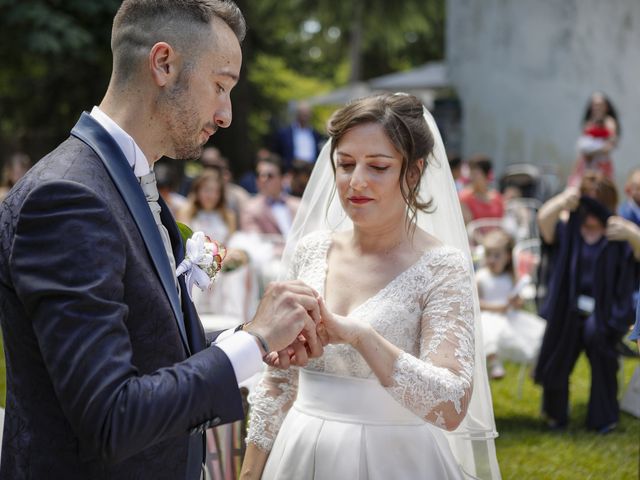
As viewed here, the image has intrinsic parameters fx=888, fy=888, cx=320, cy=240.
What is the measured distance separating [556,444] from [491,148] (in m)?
14.5

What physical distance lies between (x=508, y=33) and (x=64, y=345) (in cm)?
1857

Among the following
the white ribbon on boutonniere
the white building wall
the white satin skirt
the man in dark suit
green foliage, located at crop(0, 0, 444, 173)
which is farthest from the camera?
the white building wall

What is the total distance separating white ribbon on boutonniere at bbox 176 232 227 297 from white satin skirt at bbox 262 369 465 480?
727mm

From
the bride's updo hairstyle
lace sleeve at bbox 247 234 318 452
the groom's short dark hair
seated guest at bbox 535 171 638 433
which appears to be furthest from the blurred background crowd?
the groom's short dark hair

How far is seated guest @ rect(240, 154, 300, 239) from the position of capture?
9453 millimetres

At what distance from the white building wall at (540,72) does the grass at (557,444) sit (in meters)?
9.46

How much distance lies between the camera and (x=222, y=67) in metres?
1.98

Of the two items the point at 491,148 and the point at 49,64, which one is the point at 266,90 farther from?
the point at 49,64

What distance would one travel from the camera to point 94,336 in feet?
5.31

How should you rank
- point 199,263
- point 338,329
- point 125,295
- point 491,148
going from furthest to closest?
point 491,148 < point 338,329 < point 199,263 < point 125,295

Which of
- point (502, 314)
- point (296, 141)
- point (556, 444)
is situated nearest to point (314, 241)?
point (556, 444)

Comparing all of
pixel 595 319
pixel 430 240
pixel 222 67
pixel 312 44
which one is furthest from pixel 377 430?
pixel 312 44

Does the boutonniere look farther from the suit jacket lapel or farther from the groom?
the suit jacket lapel

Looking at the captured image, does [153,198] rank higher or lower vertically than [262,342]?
higher
